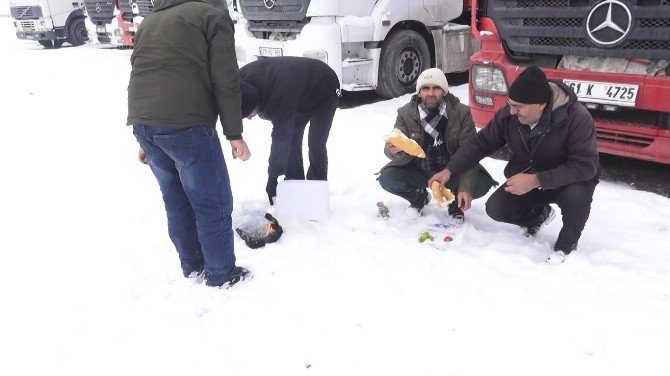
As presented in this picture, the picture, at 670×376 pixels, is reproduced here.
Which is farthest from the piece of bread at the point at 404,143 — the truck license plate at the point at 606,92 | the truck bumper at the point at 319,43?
the truck bumper at the point at 319,43

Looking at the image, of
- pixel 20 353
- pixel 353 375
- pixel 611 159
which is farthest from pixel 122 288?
pixel 611 159

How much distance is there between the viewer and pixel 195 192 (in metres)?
2.37

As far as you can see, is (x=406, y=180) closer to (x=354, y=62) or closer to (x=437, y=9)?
(x=354, y=62)

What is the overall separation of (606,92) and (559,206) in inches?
48.9

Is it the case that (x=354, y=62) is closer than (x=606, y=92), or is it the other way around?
(x=606, y=92)

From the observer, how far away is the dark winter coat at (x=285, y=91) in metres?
2.85

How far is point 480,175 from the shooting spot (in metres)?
3.16

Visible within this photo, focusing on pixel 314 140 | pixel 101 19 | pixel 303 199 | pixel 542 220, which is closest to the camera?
pixel 542 220

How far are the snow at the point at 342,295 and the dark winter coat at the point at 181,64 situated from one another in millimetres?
979

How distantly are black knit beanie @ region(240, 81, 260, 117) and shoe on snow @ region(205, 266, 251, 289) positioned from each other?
0.84 metres

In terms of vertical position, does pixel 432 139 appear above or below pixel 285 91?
below

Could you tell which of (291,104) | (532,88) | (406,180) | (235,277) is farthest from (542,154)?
(235,277)

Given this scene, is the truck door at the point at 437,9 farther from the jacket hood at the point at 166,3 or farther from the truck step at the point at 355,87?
the jacket hood at the point at 166,3

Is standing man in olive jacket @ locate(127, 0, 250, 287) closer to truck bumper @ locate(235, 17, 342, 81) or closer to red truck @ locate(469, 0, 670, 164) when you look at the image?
red truck @ locate(469, 0, 670, 164)
